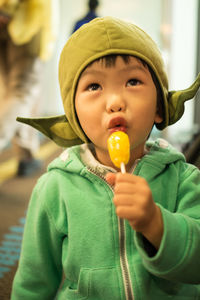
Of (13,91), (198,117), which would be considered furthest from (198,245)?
(198,117)

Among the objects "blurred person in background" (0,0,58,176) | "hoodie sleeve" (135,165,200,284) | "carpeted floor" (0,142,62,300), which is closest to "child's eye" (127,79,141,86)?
"hoodie sleeve" (135,165,200,284)

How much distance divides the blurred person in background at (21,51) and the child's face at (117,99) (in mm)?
1285

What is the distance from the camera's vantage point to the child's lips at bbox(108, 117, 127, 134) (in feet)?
1.96

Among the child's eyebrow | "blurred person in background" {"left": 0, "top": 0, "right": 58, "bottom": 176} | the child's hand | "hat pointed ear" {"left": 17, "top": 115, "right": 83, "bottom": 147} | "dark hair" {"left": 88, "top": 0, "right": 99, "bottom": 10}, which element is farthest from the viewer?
"blurred person in background" {"left": 0, "top": 0, "right": 58, "bottom": 176}

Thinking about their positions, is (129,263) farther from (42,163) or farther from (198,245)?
(42,163)

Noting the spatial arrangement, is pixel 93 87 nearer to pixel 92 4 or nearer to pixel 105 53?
pixel 105 53

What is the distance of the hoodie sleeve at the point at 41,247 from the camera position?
70 centimetres

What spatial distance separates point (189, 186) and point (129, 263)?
0.19 metres

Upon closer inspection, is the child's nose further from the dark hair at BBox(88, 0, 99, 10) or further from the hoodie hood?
the dark hair at BBox(88, 0, 99, 10)

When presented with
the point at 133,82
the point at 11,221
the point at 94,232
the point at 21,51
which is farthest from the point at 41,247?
the point at 21,51

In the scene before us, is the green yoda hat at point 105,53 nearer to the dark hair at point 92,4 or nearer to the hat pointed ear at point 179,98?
the hat pointed ear at point 179,98

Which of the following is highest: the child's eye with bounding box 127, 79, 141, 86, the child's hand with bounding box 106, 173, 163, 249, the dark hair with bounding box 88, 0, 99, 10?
the dark hair with bounding box 88, 0, 99, 10

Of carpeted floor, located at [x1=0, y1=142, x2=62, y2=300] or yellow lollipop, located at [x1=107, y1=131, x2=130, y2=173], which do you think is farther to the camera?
carpeted floor, located at [x1=0, y1=142, x2=62, y2=300]

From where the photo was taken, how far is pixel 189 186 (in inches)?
25.8
